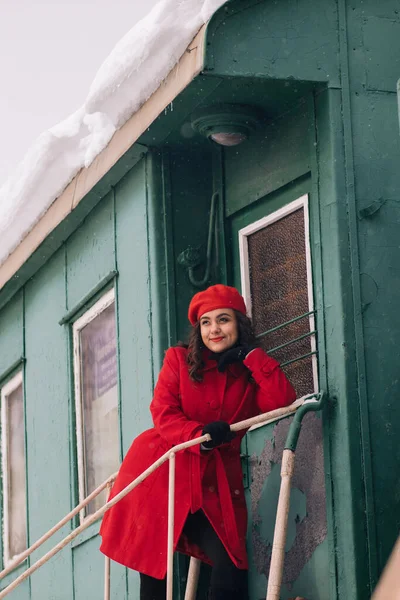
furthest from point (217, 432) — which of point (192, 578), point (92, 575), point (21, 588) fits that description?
point (21, 588)

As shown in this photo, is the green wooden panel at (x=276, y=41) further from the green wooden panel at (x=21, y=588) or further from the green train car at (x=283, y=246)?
the green wooden panel at (x=21, y=588)

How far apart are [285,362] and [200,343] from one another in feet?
2.32

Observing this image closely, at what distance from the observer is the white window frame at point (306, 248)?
25.9ft

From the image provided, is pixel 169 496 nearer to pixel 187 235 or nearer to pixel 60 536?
pixel 187 235

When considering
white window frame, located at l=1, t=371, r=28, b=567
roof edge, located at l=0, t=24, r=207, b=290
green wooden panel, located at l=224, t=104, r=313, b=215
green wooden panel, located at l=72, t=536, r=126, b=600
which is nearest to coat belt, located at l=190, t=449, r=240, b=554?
green wooden panel, located at l=224, t=104, r=313, b=215

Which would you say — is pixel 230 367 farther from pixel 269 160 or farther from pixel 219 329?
pixel 269 160

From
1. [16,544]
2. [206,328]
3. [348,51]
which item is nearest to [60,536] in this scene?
[16,544]

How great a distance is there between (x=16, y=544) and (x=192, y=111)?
5.68 meters

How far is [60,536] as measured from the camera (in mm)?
10758

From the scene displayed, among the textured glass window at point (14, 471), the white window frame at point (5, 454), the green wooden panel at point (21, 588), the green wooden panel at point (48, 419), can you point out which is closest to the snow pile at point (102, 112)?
the green wooden panel at point (48, 419)

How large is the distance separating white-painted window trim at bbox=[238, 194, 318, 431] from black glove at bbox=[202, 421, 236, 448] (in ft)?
2.76

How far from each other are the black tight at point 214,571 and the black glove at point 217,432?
0.47m

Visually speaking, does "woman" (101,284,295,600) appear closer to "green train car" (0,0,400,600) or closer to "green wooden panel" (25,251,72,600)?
"green train car" (0,0,400,600)

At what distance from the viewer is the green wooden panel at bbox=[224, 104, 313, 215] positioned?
316 inches
